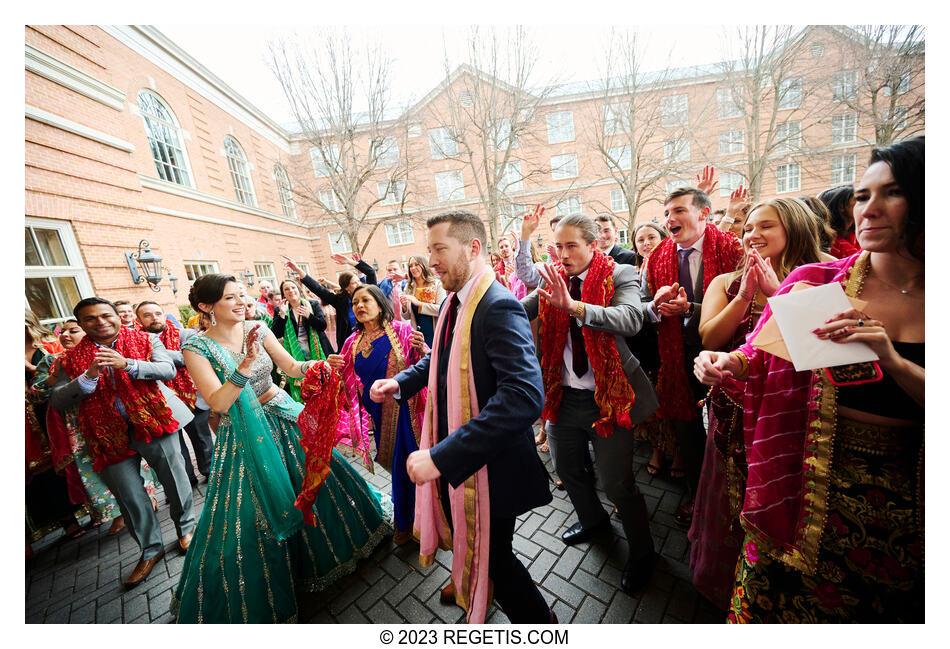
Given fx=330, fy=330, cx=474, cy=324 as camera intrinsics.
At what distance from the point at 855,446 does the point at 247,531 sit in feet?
10.0

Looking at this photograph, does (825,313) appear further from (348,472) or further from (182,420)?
(182,420)

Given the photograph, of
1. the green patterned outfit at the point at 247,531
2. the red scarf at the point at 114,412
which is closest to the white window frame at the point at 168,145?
the red scarf at the point at 114,412

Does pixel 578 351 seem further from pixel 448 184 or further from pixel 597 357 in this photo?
pixel 448 184

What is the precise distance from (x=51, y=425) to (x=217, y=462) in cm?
223

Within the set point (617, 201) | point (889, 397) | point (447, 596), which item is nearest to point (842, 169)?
point (617, 201)

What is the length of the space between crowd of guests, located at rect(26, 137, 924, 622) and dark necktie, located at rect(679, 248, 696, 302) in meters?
0.02

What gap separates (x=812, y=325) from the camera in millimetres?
1158

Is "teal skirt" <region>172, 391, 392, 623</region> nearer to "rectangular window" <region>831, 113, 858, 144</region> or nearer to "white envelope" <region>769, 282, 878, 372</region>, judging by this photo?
"white envelope" <region>769, 282, 878, 372</region>

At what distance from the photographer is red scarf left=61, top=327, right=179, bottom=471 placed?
2.51 m

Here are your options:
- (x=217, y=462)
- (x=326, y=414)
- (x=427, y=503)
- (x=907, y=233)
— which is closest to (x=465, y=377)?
(x=427, y=503)

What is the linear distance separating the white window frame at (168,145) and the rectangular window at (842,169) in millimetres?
25942

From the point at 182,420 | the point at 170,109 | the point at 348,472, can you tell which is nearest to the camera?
the point at 348,472

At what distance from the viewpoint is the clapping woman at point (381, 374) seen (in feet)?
8.18

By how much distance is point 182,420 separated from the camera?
2.85 meters
